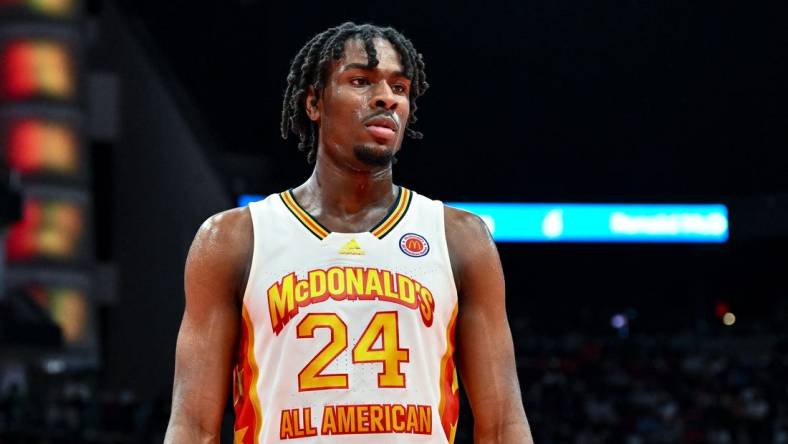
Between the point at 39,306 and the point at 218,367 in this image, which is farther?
the point at 39,306

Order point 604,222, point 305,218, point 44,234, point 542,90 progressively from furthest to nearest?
point 542,90 < point 44,234 < point 604,222 < point 305,218

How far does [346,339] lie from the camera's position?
310 centimetres

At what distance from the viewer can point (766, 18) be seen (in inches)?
898

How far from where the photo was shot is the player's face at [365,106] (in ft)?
10.6

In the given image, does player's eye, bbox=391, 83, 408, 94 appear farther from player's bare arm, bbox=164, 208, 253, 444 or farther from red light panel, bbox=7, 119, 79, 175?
red light panel, bbox=7, 119, 79, 175

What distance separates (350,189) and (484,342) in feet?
1.82

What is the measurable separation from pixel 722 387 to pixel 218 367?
18.7 meters

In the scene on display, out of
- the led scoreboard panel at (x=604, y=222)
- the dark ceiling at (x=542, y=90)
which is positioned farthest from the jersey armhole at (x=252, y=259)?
the dark ceiling at (x=542, y=90)

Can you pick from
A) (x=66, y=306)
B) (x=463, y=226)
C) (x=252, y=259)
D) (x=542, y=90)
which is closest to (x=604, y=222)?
(x=542, y=90)

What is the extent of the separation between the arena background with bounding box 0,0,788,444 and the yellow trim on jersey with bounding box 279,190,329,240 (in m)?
16.9

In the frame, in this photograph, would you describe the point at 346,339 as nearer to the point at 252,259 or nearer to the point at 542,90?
the point at 252,259

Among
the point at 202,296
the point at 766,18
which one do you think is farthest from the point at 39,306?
the point at 202,296

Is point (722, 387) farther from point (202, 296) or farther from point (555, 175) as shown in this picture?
point (202, 296)

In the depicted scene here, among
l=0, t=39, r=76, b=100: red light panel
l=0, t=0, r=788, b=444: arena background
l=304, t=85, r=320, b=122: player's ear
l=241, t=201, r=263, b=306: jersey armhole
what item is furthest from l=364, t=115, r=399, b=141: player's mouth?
l=0, t=39, r=76, b=100: red light panel
